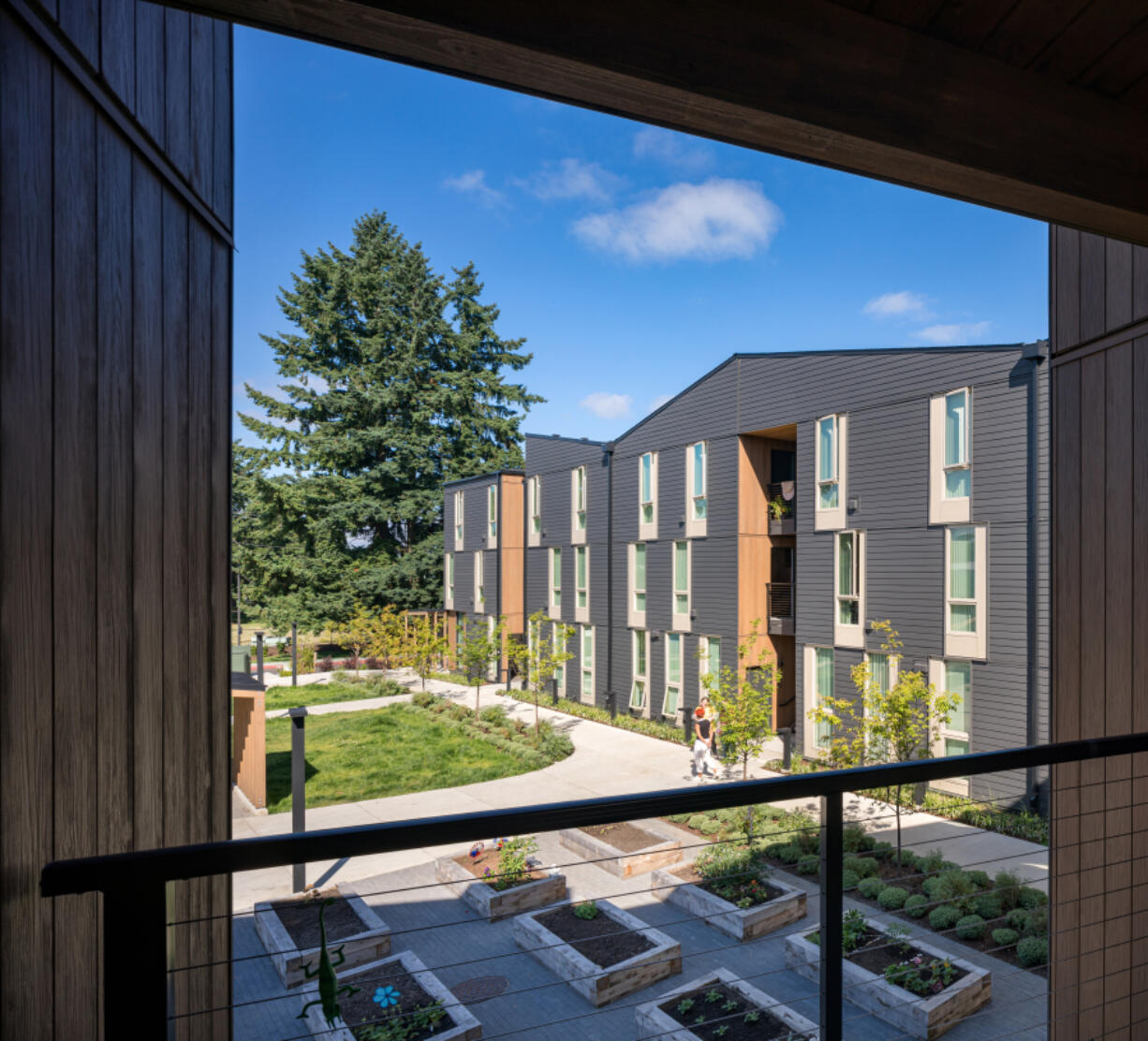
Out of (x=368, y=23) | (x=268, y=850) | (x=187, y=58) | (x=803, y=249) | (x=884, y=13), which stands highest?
(x=803, y=249)

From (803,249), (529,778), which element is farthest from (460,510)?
(803,249)

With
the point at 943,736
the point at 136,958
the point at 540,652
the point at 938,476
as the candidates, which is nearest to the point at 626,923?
the point at 136,958

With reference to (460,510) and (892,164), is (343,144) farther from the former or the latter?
(892,164)

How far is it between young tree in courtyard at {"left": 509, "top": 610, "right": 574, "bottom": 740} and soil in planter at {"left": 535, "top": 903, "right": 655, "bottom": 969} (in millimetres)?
7252

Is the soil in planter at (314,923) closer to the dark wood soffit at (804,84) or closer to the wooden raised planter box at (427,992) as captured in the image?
the wooden raised planter box at (427,992)

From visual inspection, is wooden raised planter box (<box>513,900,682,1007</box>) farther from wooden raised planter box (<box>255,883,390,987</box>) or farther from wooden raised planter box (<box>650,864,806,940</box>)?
wooden raised planter box (<box>255,883,390,987</box>)

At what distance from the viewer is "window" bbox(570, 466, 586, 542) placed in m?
17.4

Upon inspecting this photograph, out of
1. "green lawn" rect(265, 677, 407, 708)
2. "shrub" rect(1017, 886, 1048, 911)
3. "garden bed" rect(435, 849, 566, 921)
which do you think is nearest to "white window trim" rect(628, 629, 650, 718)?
"green lawn" rect(265, 677, 407, 708)

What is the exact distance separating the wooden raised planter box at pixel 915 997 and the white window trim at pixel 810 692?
6731 mm

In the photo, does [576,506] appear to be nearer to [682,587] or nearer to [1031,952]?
[682,587]

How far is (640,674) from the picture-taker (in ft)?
50.9

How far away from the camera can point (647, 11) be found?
1.30m

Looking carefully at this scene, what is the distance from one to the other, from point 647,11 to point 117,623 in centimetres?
164

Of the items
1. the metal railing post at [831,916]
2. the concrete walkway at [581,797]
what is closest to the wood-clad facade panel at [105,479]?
the metal railing post at [831,916]
